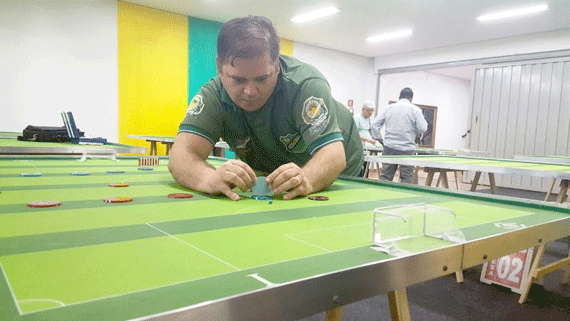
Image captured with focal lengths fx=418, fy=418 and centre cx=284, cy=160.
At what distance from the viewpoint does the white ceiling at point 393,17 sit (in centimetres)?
666

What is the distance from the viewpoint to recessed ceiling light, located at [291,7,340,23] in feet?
23.6

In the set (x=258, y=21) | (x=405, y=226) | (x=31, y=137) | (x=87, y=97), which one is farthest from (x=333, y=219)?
(x=87, y=97)

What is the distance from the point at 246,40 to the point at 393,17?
667 cm

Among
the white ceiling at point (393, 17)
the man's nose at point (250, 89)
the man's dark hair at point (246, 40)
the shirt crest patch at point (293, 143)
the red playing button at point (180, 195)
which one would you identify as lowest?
the red playing button at point (180, 195)

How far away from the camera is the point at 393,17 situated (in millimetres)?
7375

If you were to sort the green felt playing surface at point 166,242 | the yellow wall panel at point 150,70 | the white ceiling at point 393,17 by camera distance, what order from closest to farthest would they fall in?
the green felt playing surface at point 166,242
the white ceiling at point 393,17
the yellow wall panel at point 150,70

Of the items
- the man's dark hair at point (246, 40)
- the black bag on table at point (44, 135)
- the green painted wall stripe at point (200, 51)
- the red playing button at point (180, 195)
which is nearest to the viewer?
the red playing button at point (180, 195)

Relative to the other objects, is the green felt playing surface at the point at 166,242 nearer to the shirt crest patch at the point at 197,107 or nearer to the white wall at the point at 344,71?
the shirt crest patch at the point at 197,107

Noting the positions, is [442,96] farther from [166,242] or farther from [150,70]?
[166,242]

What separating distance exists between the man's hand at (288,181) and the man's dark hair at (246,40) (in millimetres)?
418

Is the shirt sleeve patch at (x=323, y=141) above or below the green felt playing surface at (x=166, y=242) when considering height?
above

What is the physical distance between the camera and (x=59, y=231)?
32.2 inches

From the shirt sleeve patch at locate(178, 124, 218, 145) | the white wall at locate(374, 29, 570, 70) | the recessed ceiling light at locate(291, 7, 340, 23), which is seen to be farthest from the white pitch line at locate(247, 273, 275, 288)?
the white wall at locate(374, 29, 570, 70)

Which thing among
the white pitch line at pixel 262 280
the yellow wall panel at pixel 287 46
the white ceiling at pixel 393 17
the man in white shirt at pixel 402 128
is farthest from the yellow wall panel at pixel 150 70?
the white pitch line at pixel 262 280
